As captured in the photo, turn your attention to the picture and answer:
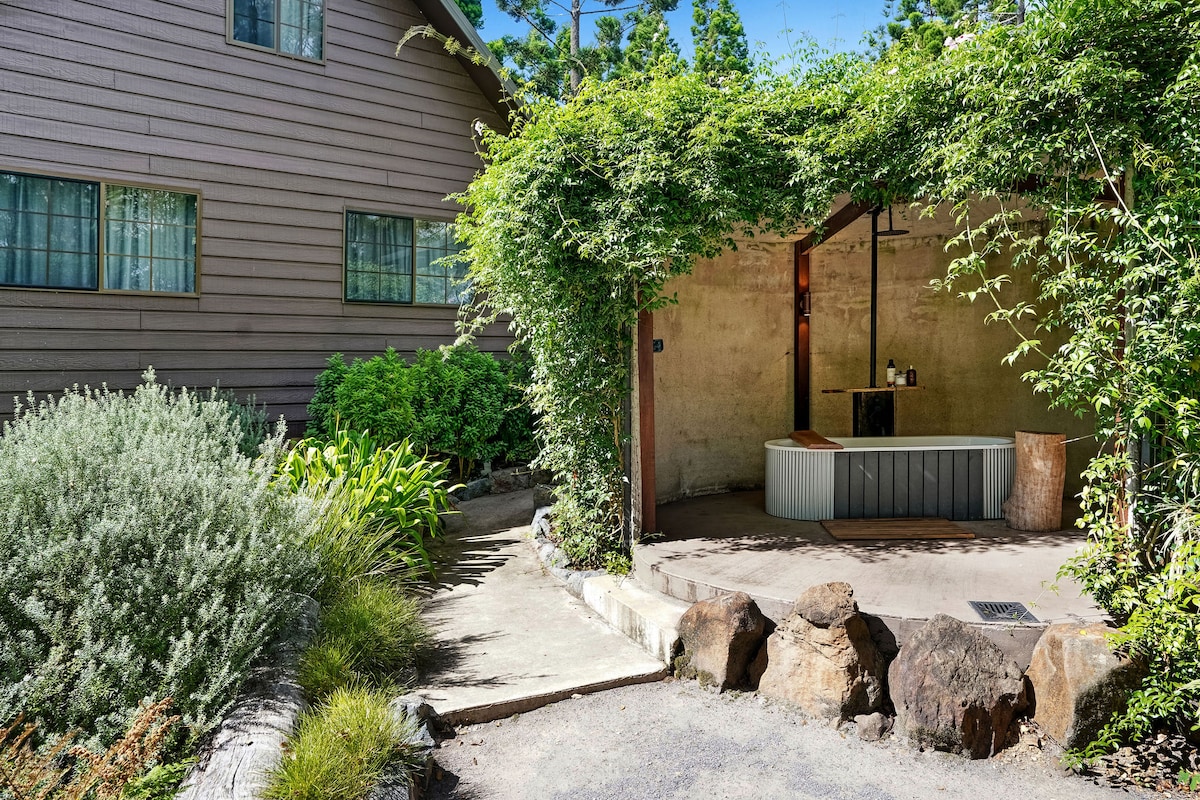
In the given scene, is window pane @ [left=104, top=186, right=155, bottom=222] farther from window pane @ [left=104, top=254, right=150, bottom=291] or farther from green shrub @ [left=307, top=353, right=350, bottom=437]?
green shrub @ [left=307, top=353, right=350, bottom=437]

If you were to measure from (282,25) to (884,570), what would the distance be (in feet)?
24.1

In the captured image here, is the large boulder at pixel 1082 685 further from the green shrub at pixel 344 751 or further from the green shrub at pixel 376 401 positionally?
the green shrub at pixel 376 401

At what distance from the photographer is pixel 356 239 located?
7.74m

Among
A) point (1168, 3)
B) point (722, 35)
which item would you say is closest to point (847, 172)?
point (1168, 3)

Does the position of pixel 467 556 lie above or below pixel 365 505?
below

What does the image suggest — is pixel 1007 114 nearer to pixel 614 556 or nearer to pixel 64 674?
pixel 614 556

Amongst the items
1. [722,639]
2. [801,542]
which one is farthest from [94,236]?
[801,542]

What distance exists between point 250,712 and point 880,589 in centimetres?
306

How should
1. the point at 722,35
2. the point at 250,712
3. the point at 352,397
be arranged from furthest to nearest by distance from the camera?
the point at 722,35, the point at 352,397, the point at 250,712

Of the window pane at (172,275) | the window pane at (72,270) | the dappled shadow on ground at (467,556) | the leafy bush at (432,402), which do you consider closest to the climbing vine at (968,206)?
the dappled shadow on ground at (467,556)

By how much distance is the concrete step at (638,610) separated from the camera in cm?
388

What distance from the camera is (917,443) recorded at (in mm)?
6246

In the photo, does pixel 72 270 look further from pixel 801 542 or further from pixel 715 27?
pixel 715 27

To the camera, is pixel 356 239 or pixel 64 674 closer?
pixel 64 674
